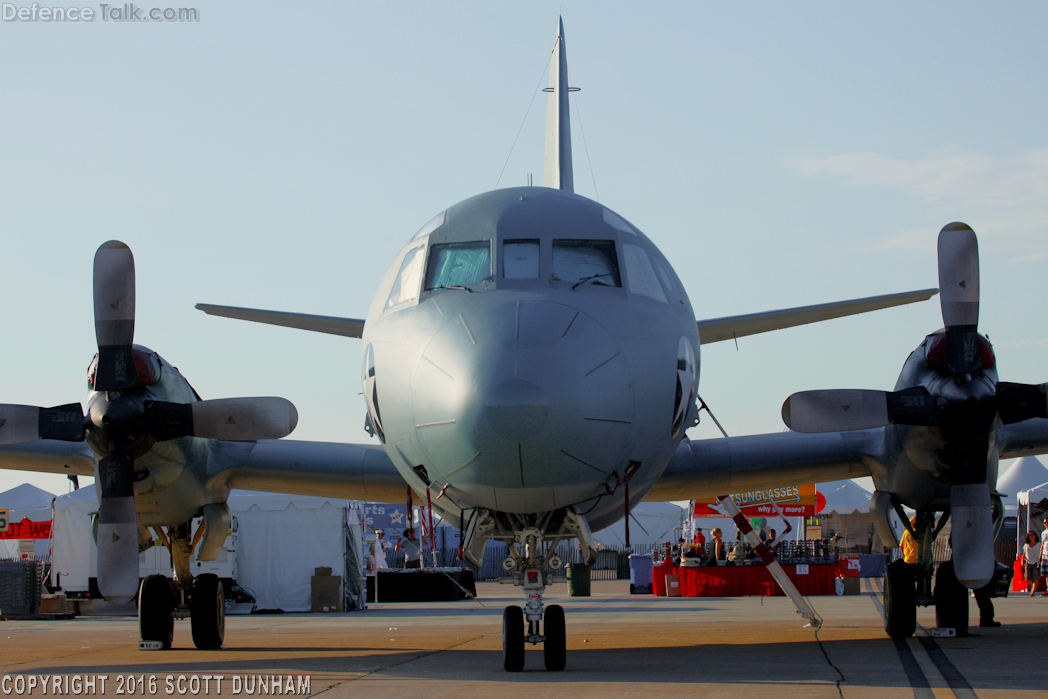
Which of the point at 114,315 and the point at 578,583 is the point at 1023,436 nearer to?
the point at 114,315

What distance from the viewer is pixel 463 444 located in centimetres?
750

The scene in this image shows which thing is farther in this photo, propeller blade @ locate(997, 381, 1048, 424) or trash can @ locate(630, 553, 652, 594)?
trash can @ locate(630, 553, 652, 594)

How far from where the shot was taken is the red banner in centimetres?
3431

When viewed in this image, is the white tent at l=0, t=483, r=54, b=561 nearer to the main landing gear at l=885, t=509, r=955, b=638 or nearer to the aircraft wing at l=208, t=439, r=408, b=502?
the aircraft wing at l=208, t=439, r=408, b=502

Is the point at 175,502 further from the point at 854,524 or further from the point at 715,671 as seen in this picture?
the point at 854,524

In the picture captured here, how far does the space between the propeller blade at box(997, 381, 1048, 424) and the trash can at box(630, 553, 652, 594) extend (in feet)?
61.1

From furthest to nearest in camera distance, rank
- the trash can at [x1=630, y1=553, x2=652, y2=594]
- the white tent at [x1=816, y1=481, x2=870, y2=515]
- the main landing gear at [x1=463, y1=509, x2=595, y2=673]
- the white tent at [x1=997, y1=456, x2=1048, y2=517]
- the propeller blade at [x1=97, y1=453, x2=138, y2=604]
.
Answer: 1. the white tent at [x1=816, y1=481, x2=870, y2=515]
2. the white tent at [x1=997, y1=456, x2=1048, y2=517]
3. the trash can at [x1=630, y1=553, x2=652, y2=594]
4. the propeller blade at [x1=97, y1=453, x2=138, y2=604]
5. the main landing gear at [x1=463, y1=509, x2=595, y2=673]

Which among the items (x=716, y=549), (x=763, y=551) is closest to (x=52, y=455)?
(x=763, y=551)

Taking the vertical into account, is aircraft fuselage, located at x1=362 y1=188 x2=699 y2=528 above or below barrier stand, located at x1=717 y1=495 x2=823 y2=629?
above

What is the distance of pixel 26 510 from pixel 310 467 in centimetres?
2591

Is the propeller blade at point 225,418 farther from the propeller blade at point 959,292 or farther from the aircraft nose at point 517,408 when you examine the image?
the propeller blade at point 959,292

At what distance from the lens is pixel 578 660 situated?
10.1 m

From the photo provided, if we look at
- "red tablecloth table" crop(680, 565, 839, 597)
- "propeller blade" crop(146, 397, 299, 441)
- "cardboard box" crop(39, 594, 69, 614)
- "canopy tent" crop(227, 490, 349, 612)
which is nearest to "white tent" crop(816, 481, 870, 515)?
"red tablecloth table" crop(680, 565, 839, 597)

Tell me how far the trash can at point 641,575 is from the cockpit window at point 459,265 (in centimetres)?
2033
